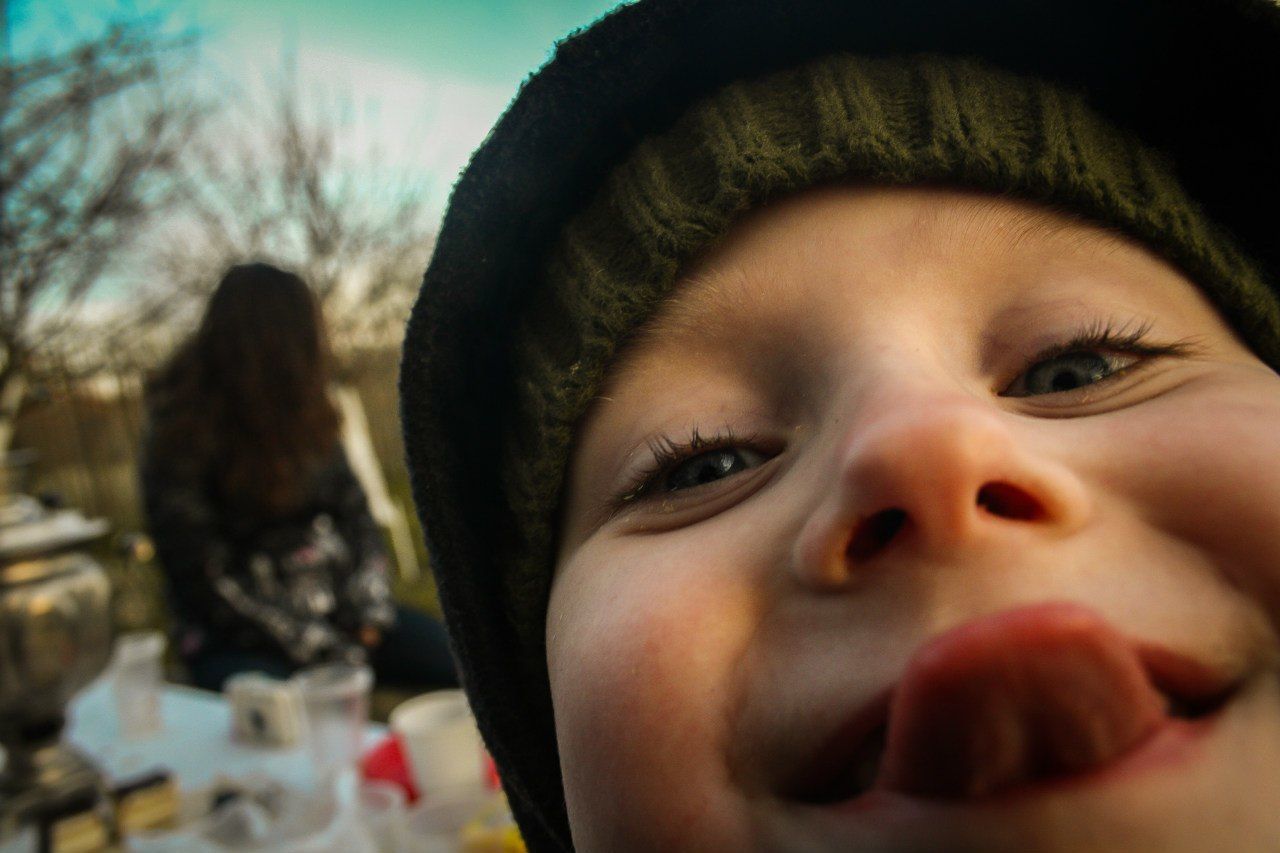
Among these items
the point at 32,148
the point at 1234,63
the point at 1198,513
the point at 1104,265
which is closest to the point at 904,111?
the point at 1104,265

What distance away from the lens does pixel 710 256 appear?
2.22 feet

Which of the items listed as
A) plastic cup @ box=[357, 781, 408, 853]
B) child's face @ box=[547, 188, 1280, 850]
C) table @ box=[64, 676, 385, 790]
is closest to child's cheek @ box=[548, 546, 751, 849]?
child's face @ box=[547, 188, 1280, 850]

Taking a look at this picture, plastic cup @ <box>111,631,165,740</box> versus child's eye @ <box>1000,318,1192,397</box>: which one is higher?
child's eye @ <box>1000,318,1192,397</box>

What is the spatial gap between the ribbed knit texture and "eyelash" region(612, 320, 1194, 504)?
0.34 feet

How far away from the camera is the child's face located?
0.37m

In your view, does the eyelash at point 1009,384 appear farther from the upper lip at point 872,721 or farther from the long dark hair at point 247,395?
the long dark hair at point 247,395

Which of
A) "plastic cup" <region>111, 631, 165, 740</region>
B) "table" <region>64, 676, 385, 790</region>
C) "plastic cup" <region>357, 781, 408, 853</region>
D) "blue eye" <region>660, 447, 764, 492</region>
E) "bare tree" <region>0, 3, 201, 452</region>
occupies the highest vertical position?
"bare tree" <region>0, 3, 201, 452</region>

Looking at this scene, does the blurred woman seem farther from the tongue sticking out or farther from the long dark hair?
the tongue sticking out

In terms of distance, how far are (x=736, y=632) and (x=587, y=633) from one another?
127mm

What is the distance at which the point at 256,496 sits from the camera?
2.55m

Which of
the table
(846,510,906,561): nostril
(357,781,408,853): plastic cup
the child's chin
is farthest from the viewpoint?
the table

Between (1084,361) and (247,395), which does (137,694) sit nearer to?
(247,395)

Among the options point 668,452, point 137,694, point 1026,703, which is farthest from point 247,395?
point 1026,703

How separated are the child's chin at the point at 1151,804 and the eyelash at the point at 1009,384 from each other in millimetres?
256
